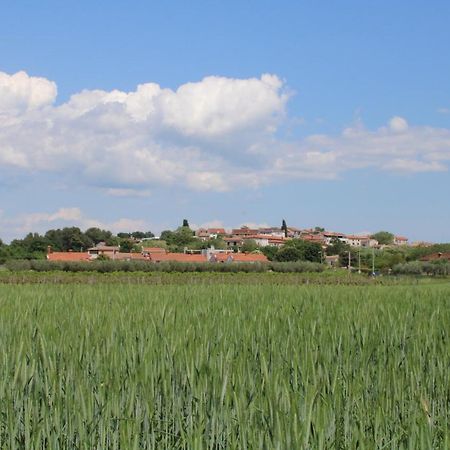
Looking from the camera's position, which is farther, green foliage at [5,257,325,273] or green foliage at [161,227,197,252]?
green foliage at [161,227,197,252]

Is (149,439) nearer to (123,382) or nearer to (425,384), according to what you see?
(123,382)

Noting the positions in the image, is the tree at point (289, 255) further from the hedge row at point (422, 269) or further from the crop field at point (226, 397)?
the crop field at point (226, 397)

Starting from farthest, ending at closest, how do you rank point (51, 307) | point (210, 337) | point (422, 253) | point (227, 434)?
point (422, 253) < point (51, 307) < point (210, 337) < point (227, 434)

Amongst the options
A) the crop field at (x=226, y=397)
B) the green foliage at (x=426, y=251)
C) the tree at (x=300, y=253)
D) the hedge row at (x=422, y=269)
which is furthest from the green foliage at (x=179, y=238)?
the crop field at (x=226, y=397)

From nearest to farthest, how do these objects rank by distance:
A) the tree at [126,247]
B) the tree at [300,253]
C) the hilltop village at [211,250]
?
the hilltop village at [211,250] < the tree at [300,253] < the tree at [126,247]

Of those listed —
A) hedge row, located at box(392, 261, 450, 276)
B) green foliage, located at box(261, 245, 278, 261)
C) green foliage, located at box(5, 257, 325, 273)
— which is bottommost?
hedge row, located at box(392, 261, 450, 276)

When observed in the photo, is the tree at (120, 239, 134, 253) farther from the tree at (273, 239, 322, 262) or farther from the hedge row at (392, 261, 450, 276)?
the hedge row at (392, 261, 450, 276)

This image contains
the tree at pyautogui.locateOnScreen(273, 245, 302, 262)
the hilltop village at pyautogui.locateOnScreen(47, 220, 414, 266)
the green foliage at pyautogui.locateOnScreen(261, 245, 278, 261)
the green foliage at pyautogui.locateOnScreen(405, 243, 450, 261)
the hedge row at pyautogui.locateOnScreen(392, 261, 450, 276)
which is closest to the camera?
the hedge row at pyautogui.locateOnScreen(392, 261, 450, 276)

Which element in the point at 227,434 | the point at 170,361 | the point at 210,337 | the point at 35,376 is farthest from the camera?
the point at 210,337

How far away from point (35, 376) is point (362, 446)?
2.23 m

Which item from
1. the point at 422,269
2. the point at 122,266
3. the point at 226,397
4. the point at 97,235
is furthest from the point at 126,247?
the point at 226,397

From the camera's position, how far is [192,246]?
488ft

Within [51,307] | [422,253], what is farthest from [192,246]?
[51,307]

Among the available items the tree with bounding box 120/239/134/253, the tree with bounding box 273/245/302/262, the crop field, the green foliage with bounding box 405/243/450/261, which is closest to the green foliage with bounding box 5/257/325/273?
the crop field
